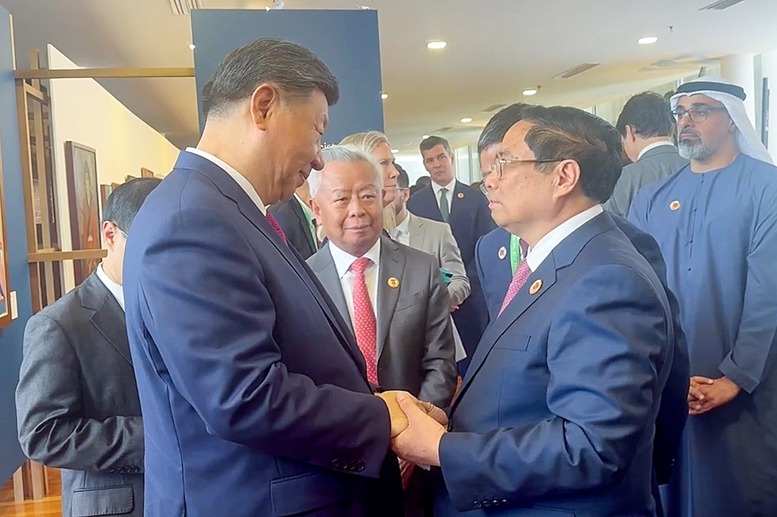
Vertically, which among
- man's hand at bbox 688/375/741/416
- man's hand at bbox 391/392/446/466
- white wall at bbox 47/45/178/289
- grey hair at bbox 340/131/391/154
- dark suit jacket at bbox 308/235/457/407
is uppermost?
white wall at bbox 47/45/178/289

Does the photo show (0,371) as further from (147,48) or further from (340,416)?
(147,48)

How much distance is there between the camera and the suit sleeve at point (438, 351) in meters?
1.98

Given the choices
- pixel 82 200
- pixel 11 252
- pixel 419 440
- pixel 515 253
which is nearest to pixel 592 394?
pixel 419 440

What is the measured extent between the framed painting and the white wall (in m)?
0.06

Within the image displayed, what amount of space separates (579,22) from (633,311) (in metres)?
5.84

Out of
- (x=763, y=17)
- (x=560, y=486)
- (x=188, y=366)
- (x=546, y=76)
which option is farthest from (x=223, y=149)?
(x=546, y=76)

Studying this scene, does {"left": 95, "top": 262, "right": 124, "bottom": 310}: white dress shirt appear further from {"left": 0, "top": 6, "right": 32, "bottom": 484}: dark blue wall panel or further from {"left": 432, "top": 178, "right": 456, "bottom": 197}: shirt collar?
{"left": 432, "top": 178, "right": 456, "bottom": 197}: shirt collar

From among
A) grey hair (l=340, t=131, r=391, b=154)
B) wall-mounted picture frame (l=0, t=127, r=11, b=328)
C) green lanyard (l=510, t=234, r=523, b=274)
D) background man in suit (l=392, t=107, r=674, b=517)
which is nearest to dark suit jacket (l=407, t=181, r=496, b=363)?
green lanyard (l=510, t=234, r=523, b=274)

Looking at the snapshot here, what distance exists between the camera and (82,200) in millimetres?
4457

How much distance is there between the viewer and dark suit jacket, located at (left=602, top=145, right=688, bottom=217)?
340 cm

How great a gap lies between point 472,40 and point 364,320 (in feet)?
18.0

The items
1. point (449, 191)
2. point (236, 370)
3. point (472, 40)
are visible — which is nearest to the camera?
point (236, 370)

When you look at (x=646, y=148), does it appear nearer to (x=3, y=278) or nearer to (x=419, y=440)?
(x=419, y=440)

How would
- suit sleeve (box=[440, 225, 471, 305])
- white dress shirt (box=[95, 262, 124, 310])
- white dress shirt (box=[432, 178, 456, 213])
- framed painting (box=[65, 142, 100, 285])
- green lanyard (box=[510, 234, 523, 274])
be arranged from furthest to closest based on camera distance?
1. white dress shirt (box=[432, 178, 456, 213])
2. framed painting (box=[65, 142, 100, 285])
3. suit sleeve (box=[440, 225, 471, 305])
4. green lanyard (box=[510, 234, 523, 274])
5. white dress shirt (box=[95, 262, 124, 310])
